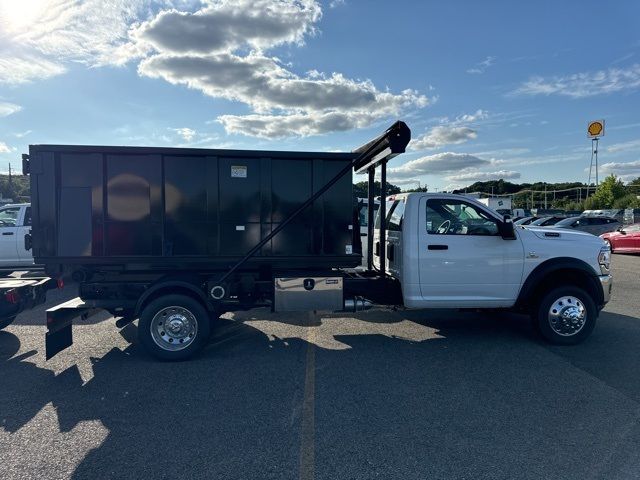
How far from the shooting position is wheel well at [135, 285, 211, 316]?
5574mm

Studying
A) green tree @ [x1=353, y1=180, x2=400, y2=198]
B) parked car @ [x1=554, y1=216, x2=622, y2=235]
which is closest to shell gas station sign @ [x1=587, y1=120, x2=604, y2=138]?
parked car @ [x1=554, y1=216, x2=622, y2=235]

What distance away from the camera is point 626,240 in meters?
17.8

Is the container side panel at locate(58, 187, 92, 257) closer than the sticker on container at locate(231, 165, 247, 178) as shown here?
Yes

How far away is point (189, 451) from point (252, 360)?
2.11 metres

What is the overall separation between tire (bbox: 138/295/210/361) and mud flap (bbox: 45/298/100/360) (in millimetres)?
817

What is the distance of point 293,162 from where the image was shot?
5.78 meters

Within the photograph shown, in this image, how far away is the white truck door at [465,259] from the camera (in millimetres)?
6047

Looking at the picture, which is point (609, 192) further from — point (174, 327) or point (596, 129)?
point (174, 327)

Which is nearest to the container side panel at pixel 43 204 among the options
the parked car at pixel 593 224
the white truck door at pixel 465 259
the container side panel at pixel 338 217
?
the container side panel at pixel 338 217

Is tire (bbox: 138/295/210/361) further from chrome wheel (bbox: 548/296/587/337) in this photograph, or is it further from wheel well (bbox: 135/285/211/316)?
chrome wheel (bbox: 548/296/587/337)

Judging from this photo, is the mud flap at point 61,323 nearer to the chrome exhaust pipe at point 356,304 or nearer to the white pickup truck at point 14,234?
the chrome exhaust pipe at point 356,304

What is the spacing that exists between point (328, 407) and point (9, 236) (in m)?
10.5

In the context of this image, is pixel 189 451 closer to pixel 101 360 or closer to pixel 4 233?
pixel 101 360

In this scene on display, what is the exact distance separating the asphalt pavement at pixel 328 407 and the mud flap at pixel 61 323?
0.87 ft
